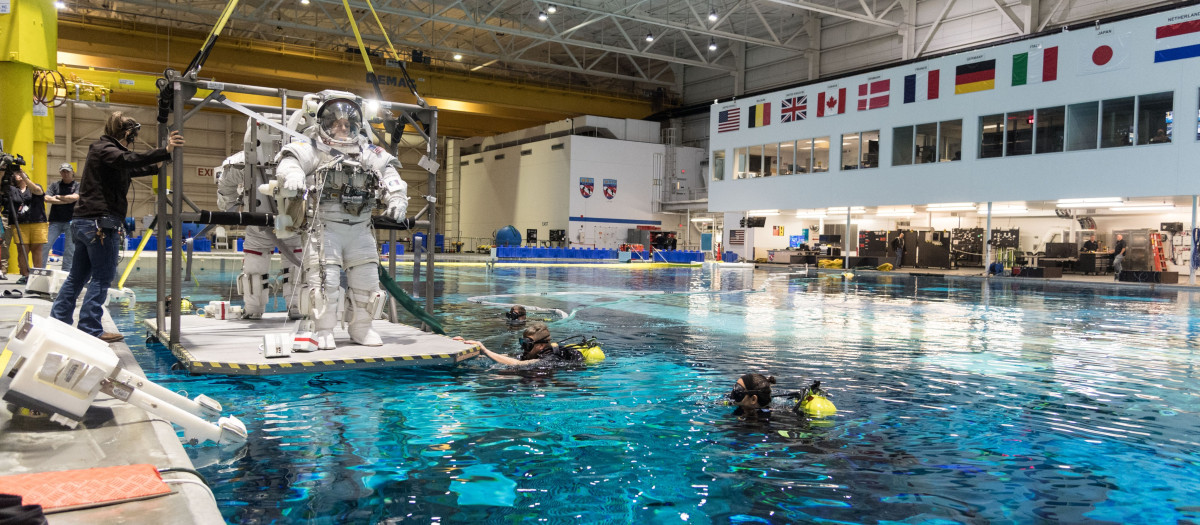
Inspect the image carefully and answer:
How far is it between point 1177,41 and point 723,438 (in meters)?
26.8

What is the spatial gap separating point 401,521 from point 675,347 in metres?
A: 5.62

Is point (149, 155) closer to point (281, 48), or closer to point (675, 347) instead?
point (675, 347)

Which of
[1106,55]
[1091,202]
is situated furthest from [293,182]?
[1091,202]

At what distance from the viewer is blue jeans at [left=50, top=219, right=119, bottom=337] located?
6.15 metres

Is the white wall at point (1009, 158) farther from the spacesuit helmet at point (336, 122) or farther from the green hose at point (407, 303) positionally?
the spacesuit helmet at point (336, 122)

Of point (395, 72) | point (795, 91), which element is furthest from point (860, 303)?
point (395, 72)

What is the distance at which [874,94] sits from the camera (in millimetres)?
32562

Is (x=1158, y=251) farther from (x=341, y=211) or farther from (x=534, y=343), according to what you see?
(x=341, y=211)

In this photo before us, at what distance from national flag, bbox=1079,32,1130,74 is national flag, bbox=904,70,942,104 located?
5.31m

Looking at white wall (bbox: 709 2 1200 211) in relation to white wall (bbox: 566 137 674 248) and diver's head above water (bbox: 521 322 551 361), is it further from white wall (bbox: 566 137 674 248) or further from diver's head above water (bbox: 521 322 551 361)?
diver's head above water (bbox: 521 322 551 361)

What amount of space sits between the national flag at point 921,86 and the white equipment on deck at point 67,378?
103ft

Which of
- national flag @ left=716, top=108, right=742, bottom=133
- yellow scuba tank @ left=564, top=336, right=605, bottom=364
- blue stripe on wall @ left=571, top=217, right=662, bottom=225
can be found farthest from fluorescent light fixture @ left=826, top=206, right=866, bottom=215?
yellow scuba tank @ left=564, top=336, right=605, bottom=364

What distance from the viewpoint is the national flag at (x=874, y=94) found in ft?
105

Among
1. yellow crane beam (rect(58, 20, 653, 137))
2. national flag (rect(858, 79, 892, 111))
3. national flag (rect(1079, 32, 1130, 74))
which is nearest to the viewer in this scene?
national flag (rect(1079, 32, 1130, 74))
